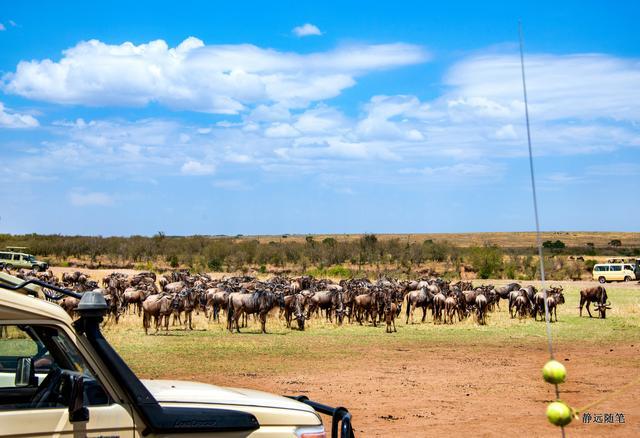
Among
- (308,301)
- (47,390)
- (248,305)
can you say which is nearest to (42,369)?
(47,390)

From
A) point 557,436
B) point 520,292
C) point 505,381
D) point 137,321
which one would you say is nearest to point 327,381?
point 505,381

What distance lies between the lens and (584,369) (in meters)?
19.8

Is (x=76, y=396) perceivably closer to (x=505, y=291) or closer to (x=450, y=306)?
(x=450, y=306)

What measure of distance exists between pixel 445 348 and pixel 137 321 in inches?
524

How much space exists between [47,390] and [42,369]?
1.78 feet

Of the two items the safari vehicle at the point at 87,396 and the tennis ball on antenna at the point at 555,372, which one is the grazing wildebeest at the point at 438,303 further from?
the tennis ball on antenna at the point at 555,372

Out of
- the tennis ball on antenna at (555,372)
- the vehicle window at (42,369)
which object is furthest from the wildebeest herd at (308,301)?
the tennis ball on antenna at (555,372)

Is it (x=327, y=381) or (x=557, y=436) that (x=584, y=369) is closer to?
(x=327, y=381)

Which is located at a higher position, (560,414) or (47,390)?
(560,414)

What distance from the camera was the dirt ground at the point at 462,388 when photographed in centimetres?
1302

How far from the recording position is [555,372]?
75.4 inches

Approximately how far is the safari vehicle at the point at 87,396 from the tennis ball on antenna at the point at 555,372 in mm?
2771

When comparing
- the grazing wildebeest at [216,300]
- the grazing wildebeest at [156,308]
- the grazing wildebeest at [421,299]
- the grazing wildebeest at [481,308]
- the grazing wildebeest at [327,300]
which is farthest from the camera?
the grazing wildebeest at [421,299]

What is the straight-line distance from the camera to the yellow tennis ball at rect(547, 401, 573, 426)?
5.96ft
